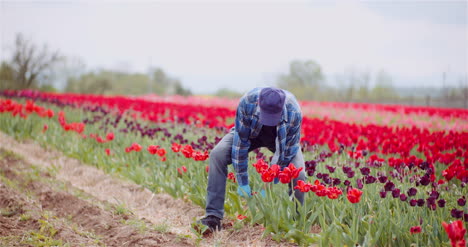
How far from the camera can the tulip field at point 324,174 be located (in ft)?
9.26

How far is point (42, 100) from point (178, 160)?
7.60 meters

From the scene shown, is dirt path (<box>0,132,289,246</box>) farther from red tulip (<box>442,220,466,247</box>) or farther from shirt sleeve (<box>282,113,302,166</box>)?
red tulip (<box>442,220,466,247</box>)

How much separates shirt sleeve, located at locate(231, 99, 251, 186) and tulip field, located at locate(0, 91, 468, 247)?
228 millimetres

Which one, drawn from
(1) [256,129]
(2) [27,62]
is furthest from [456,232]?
(2) [27,62]

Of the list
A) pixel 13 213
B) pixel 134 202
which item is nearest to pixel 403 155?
pixel 134 202

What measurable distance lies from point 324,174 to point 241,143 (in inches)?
28.2

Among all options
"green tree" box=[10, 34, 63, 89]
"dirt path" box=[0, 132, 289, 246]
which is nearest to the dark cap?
"dirt path" box=[0, 132, 289, 246]

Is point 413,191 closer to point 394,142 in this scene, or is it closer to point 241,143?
point 241,143

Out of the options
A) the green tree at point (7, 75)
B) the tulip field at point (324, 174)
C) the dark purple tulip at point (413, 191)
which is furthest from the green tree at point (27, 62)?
the dark purple tulip at point (413, 191)

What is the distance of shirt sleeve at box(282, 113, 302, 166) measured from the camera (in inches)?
127

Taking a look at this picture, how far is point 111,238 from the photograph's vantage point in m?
3.62

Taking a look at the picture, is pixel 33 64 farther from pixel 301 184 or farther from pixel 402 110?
pixel 301 184

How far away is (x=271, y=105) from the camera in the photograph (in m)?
2.88

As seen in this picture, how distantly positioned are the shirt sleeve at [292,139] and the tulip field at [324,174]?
22 centimetres
